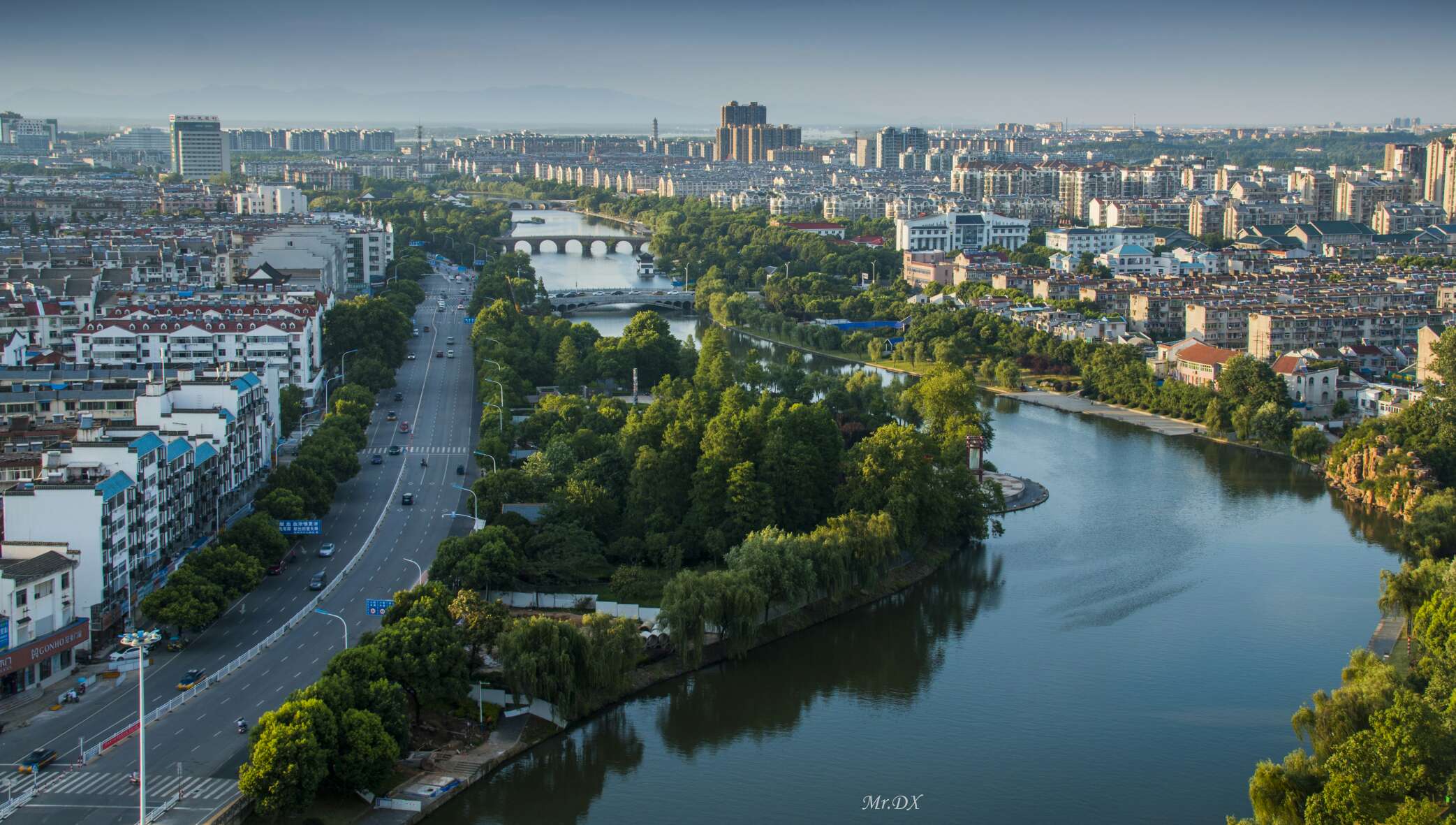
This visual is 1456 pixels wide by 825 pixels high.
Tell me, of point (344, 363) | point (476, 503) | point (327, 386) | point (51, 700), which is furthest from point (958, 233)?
point (51, 700)

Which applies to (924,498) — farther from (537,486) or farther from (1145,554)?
(537,486)

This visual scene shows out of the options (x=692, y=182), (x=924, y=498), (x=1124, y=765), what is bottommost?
(x=1124, y=765)

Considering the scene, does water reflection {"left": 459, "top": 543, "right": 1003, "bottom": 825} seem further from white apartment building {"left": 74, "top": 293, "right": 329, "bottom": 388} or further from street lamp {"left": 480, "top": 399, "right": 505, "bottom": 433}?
white apartment building {"left": 74, "top": 293, "right": 329, "bottom": 388}

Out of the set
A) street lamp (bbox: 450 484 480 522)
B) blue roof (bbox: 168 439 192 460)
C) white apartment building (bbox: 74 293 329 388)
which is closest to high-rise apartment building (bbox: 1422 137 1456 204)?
white apartment building (bbox: 74 293 329 388)

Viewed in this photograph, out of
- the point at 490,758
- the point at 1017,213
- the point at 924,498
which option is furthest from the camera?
the point at 1017,213

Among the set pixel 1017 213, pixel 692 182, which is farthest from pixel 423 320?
pixel 692 182

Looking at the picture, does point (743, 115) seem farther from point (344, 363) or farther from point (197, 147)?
point (344, 363)

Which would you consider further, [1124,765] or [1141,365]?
[1141,365]

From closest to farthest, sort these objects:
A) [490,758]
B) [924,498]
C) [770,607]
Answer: [490,758] → [770,607] → [924,498]
